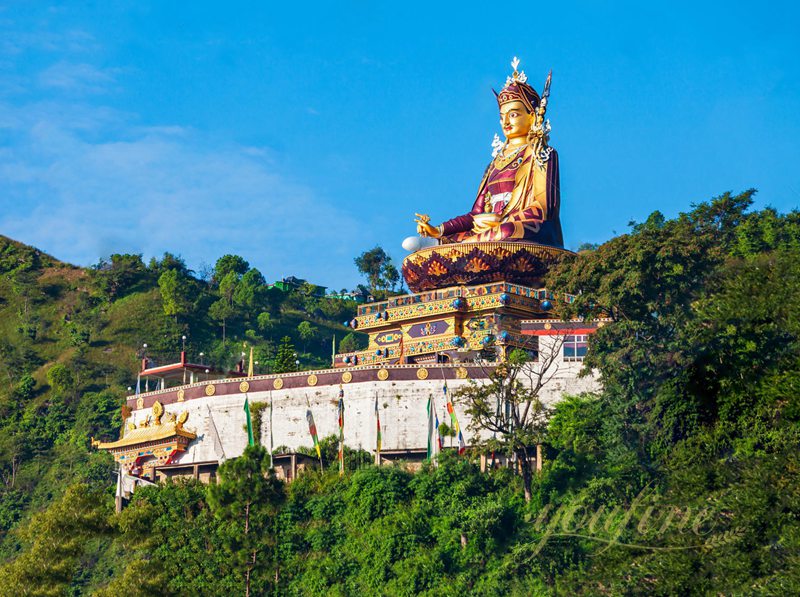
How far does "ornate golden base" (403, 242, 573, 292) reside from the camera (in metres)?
40.8

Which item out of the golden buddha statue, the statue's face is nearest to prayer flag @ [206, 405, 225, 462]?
the golden buddha statue

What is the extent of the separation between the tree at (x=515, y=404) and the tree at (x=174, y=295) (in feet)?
91.9

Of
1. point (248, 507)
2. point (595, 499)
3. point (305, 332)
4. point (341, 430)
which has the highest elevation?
point (305, 332)

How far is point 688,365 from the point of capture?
3072 cm

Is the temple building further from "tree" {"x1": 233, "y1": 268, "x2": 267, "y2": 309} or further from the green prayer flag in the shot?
"tree" {"x1": 233, "y1": 268, "x2": 267, "y2": 309}

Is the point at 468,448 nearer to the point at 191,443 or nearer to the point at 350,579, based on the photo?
the point at 350,579

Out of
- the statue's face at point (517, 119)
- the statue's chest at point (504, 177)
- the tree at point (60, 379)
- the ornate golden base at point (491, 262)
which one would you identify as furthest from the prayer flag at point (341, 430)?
the tree at point (60, 379)

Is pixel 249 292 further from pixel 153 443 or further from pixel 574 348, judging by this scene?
pixel 574 348

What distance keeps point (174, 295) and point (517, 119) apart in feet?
74.0

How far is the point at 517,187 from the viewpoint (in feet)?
143

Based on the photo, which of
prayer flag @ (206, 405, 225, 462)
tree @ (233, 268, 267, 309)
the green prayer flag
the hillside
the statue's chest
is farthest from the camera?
tree @ (233, 268, 267, 309)

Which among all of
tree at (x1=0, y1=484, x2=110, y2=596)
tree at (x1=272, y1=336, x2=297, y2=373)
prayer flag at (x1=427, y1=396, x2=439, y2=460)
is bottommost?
tree at (x1=0, y1=484, x2=110, y2=596)

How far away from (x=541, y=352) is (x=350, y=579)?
797cm

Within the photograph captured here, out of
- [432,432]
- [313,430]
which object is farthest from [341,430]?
[432,432]
